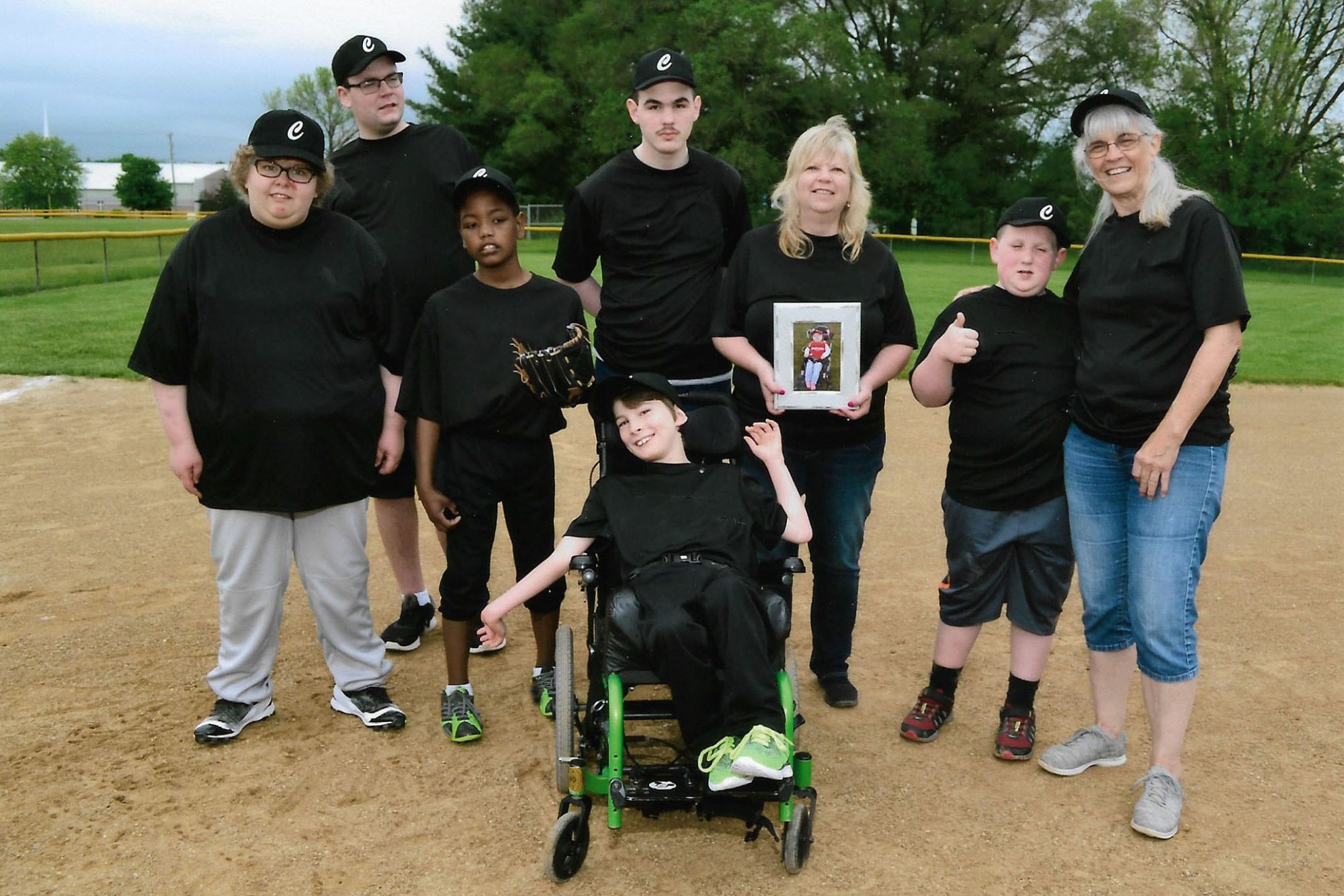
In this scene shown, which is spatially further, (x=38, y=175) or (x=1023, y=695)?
(x=38, y=175)

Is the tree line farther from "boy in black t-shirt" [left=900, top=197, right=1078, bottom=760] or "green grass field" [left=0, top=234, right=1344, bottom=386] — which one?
"boy in black t-shirt" [left=900, top=197, right=1078, bottom=760]

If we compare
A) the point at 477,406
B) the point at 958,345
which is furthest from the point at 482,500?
the point at 958,345

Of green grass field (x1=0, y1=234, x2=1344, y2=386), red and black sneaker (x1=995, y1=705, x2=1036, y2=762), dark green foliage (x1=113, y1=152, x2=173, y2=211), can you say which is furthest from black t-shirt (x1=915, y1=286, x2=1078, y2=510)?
dark green foliage (x1=113, y1=152, x2=173, y2=211)

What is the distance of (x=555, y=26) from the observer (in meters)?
54.3

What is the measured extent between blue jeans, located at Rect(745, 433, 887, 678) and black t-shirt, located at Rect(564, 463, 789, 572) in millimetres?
465

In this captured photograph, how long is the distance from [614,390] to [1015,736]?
6.49 ft

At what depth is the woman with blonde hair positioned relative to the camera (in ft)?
13.6

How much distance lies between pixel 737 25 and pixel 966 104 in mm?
11102

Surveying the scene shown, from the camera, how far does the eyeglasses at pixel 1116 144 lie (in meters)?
3.46

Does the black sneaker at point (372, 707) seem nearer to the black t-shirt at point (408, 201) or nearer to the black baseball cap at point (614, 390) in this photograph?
the black baseball cap at point (614, 390)

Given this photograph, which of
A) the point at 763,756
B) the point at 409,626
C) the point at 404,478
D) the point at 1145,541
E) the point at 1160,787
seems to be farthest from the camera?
the point at 409,626


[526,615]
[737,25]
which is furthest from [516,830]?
[737,25]

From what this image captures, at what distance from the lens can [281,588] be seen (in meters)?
4.28

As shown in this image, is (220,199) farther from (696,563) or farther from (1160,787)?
(1160,787)
